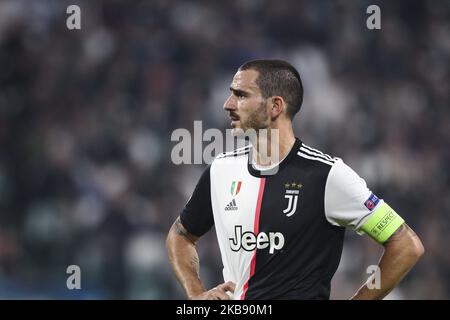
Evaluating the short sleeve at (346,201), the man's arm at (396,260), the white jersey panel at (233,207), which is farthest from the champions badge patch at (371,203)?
the white jersey panel at (233,207)

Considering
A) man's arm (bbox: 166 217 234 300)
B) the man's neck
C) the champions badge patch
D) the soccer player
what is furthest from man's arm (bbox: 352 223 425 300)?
man's arm (bbox: 166 217 234 300)

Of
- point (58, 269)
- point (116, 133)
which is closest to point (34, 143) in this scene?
point (116, 133)

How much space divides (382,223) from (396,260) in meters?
0.19

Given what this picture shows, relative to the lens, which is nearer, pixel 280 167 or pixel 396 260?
pixel 396 260

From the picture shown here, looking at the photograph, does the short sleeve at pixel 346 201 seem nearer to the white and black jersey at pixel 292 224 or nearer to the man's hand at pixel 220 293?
the white and black jersey at pixel 292 224

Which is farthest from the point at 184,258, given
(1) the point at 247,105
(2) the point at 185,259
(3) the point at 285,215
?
(1) the point at 247,105

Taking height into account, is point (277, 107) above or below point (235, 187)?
above

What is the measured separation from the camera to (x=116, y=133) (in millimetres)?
9742

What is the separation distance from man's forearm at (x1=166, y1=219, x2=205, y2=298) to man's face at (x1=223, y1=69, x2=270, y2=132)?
2.19ft

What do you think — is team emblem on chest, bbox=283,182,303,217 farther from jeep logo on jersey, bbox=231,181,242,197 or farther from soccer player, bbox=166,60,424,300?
jeep logo on jersey, bbox=231,181,242,197

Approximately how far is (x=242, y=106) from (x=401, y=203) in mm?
5263

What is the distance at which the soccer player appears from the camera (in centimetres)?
413

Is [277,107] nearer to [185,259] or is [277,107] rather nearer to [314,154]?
[314,154]

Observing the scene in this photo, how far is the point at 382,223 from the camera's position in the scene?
4160mm
